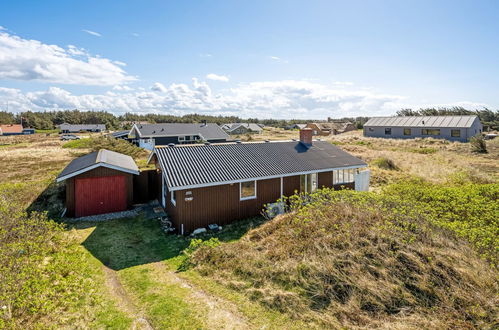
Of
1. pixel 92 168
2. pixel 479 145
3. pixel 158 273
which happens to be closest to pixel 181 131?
pixel 92 168

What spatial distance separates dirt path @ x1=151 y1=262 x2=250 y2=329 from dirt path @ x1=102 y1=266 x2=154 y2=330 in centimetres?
121

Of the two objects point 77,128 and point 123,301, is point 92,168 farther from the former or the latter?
point 77,128

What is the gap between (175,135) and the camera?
46.3 metres

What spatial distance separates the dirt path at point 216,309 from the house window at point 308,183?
8966 mm

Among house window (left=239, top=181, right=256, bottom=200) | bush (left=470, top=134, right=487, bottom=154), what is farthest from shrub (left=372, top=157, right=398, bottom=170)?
bush (left=470, top=134, right=487, bottom=154)

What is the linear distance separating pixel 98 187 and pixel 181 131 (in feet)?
110

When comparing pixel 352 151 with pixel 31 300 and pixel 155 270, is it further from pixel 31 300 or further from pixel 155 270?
pixel 31 300

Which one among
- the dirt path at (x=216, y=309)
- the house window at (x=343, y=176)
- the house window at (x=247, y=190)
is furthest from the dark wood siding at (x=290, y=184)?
the dirt path at (x=216, y=309)

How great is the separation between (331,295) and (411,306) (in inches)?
71.7

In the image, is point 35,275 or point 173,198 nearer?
point 35,275

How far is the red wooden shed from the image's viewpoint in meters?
14.6

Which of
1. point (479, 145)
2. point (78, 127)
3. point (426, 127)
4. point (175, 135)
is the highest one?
point (78, 127)

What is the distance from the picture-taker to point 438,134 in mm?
50719

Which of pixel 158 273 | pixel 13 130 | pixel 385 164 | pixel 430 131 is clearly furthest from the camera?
pixel 13 130
